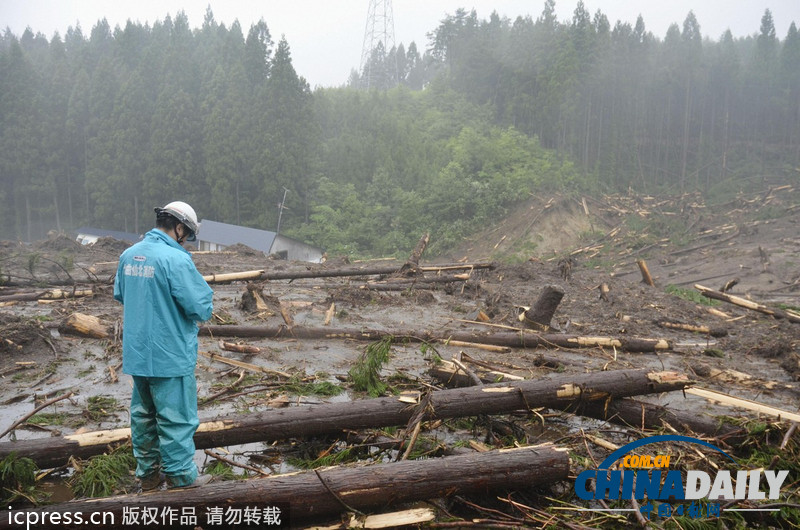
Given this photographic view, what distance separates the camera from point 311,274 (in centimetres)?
1352

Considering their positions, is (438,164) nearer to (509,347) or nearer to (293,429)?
(509,347)

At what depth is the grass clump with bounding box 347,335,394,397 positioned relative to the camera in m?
6.06

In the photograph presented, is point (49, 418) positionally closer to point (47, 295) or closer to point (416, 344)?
point (416, 344)

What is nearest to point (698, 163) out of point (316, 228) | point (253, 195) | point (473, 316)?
point (316, 228)

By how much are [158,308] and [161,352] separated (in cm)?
31

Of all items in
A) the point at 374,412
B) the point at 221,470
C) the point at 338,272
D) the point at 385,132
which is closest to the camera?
the point at 221,470

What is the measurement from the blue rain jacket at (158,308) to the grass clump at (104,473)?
773 millimetres

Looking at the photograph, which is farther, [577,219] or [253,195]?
[253,195]

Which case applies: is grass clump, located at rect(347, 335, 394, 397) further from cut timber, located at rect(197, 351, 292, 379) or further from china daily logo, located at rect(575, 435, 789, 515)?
china daily logo, located at rect(575, 435, 789, 515)

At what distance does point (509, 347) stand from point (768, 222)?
2592cm

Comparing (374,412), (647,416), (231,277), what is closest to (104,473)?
(374,412)

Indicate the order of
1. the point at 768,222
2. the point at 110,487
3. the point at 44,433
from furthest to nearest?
the point at 768,222 → the point at 44,433 → the point at 110,487

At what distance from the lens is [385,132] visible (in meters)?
43.6

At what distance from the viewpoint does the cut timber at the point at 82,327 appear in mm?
8164
